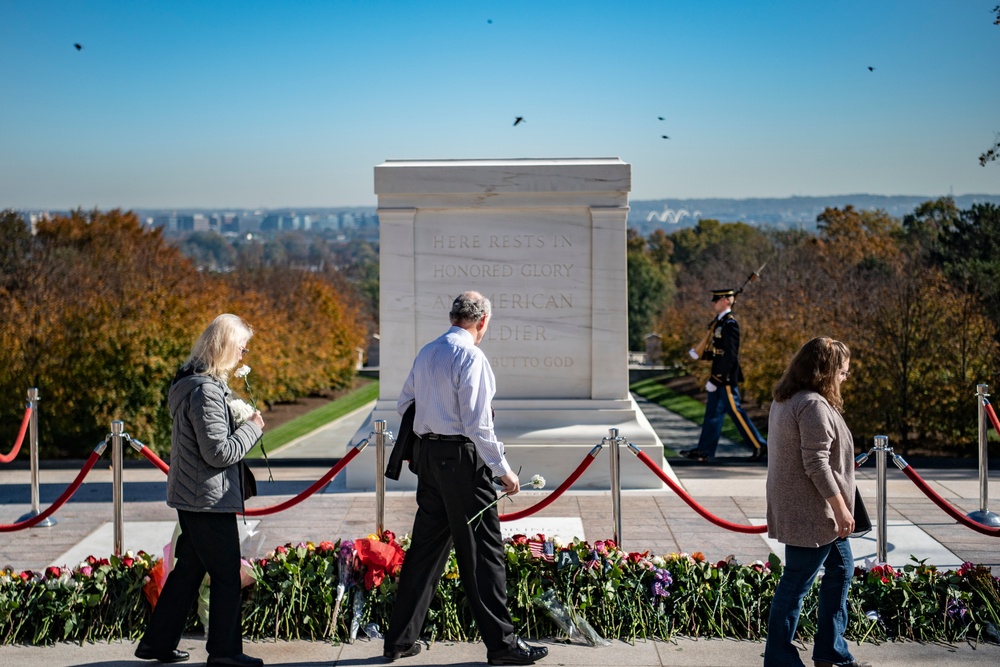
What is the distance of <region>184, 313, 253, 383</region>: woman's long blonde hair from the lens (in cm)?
486

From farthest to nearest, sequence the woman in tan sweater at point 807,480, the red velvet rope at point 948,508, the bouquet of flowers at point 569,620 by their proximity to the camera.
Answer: the red velvet rope at point 948,508, the bouquet of flowers at point 569,620, the woman in tan sweater at point 807,480

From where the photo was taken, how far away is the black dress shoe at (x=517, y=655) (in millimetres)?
5145

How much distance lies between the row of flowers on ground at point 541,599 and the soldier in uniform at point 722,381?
4607 mm

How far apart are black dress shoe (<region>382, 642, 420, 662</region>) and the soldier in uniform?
18.1ft

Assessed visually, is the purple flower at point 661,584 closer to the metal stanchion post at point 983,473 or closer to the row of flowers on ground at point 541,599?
the row of flowers on ground at point 541,599

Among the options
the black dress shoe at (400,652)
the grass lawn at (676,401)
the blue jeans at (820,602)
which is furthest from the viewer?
the grass lawn at (676,401)

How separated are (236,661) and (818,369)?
301 cm

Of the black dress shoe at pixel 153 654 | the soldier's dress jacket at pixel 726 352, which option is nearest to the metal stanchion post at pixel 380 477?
the black dress shoe at pixel 153 654

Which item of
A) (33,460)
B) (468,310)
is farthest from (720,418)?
(33,460)

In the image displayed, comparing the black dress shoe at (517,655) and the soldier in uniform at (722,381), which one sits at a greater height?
the soldier in uniform at (722,381)

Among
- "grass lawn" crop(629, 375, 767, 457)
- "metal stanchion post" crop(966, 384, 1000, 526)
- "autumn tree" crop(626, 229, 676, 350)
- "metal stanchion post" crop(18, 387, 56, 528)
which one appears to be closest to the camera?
"metal stanchion post" crop(966, 384, 1000, 526)

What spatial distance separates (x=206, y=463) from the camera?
4.88 metres

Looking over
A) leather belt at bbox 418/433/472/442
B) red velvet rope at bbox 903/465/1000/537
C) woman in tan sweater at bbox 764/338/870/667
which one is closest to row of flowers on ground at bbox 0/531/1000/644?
red velvet rope at bbox 903/465/1000/537

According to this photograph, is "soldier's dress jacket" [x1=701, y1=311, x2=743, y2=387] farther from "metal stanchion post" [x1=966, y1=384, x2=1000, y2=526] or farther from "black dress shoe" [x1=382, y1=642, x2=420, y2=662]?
"black dress shoe" [x1=382, y1=642, x2=420, y2=662]
